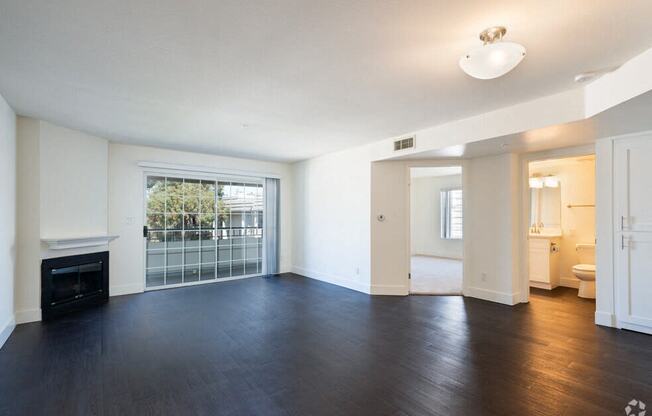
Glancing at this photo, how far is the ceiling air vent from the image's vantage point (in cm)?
442

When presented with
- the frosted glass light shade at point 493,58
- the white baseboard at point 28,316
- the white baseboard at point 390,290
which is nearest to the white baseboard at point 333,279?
the white baseboard at point 390,290

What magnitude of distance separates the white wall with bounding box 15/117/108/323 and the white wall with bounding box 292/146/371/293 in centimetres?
346

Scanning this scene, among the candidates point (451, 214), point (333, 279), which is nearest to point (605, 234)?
point (333, 279)

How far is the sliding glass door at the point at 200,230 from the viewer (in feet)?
17.8

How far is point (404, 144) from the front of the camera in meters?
4.52

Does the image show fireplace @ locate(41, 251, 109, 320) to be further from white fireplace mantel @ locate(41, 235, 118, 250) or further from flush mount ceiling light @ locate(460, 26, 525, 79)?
flush mount ceiling light @ locate(460, 26, 525, 79)

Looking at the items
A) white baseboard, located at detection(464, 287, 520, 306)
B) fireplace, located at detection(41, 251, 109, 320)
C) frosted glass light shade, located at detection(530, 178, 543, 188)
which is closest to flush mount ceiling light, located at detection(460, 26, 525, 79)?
white baseboard, located at detection(464, 287, 520, 306)

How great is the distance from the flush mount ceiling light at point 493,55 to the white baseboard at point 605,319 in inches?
129

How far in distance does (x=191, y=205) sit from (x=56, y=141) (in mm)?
2108

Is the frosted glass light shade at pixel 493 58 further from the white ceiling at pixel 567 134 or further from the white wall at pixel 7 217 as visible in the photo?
the white wall at pixel 7 217

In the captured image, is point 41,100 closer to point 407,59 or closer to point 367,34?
point 367,34

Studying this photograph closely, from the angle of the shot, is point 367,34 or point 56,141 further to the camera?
point 56,141

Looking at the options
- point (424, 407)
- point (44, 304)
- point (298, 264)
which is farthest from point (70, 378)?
point (298, 264)

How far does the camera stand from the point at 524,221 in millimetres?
4547
